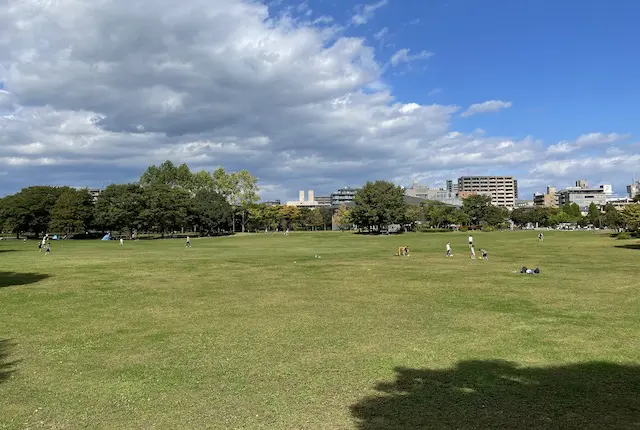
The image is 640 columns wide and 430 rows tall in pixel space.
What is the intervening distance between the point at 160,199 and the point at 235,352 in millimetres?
95610

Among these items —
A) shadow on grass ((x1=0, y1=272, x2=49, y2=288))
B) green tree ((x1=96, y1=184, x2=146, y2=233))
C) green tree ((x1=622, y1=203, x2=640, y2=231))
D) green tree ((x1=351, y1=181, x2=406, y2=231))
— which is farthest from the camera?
green tree ((x1=351, y1=181, x2=406, y2=231))

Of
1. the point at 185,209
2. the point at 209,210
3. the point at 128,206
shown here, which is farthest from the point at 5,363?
the point at 209,210

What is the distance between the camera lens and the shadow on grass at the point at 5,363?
10570 mm

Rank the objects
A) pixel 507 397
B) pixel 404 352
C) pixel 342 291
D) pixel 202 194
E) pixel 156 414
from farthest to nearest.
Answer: pixel 202 194 → pixel 342 291 → pixel 404 352 → pixel 507 397 → pixel 156 414

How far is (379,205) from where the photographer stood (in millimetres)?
121812

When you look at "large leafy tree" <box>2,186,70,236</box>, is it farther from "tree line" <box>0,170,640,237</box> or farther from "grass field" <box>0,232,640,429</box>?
"grass field" <box>0,232,640,429</box>

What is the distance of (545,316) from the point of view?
54.2 ft

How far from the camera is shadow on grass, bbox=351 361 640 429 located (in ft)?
25.8

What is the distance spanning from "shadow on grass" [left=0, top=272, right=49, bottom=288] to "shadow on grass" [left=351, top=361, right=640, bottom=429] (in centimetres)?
2406

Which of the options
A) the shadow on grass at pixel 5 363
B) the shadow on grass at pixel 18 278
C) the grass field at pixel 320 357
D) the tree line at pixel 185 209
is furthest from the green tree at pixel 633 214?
the shadow on grass at pixel 5 363

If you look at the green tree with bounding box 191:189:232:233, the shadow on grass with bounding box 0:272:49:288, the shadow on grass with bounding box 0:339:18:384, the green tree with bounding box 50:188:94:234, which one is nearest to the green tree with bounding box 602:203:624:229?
the shadow on grass with bounding box 0:272:49:288

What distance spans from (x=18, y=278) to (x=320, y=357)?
24.2 m

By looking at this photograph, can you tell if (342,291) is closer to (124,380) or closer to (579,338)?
(579,338)

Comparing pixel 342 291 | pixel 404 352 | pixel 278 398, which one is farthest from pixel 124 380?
pixel 342 291
